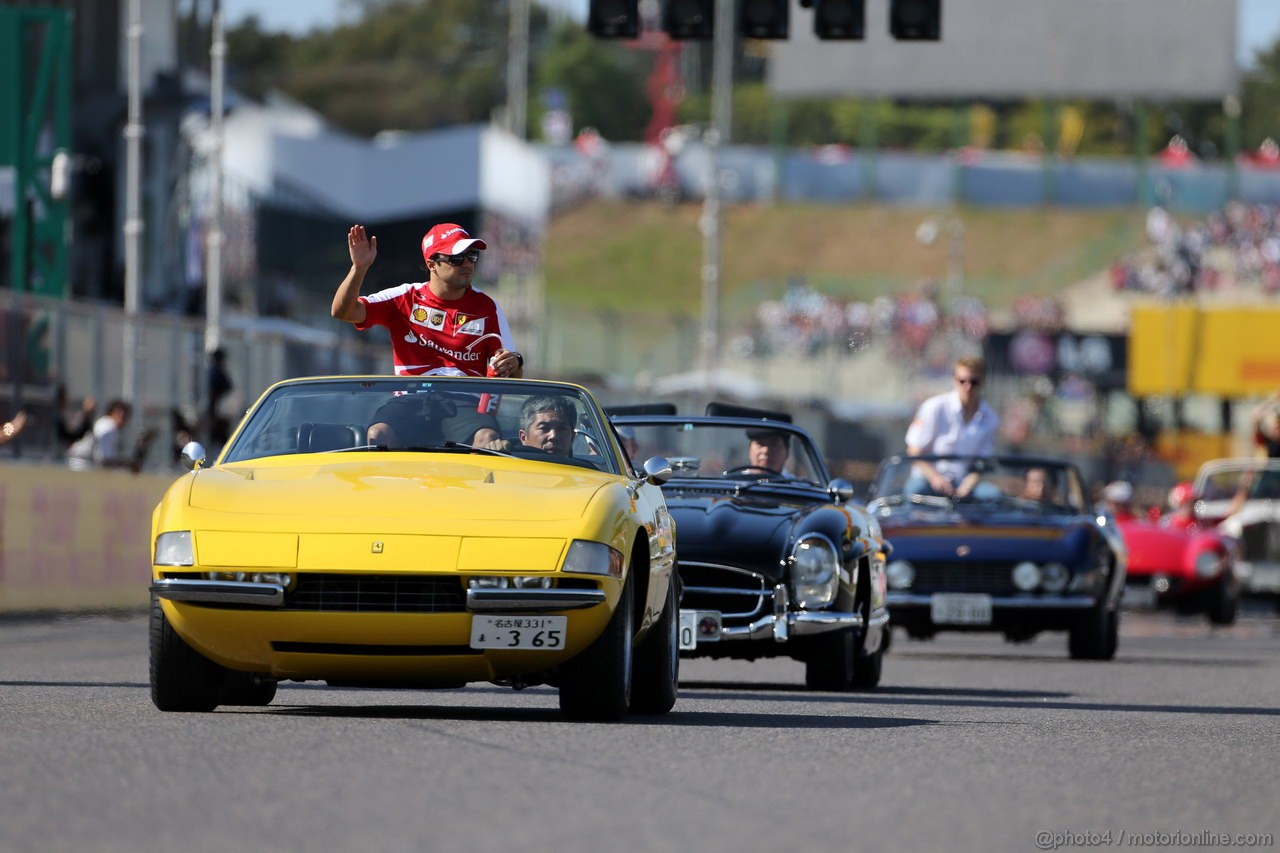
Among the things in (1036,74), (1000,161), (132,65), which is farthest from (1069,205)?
(132,65)

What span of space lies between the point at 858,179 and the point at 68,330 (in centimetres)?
8305

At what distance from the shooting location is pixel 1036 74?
61781 millimetres

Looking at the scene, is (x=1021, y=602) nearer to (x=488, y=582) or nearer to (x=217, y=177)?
(x=488, y=582)

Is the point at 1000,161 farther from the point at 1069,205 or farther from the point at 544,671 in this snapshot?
the point at 544,671

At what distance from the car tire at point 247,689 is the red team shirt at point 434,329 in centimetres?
172

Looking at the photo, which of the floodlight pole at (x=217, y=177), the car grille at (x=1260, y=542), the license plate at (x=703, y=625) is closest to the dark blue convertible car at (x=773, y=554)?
the license plate at (x=703, y=625)

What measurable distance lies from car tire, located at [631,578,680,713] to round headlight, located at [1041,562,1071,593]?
23.9 ft

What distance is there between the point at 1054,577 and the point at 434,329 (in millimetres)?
6876

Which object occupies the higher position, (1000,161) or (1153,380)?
(1000,161)

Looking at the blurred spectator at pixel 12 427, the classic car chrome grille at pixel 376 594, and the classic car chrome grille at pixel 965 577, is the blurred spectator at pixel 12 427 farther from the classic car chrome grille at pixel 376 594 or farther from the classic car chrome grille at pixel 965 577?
the classic car chrome grille at pixel 376 594

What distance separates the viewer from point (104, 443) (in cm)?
2219

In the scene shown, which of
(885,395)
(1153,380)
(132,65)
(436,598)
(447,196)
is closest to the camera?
(436,598)

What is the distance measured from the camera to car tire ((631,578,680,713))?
9.88 metres

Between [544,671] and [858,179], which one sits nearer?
[544,671]
